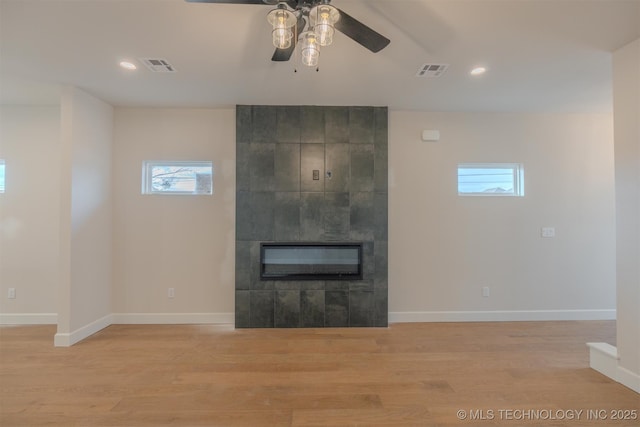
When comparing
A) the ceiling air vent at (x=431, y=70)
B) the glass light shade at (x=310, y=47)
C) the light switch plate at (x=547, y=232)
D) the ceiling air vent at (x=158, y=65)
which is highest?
the ceiling air vent at (x=158, y=65)

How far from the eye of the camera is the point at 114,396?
216 cm

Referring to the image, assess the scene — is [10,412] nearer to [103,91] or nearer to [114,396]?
[114,396]

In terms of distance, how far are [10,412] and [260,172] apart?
111 inches

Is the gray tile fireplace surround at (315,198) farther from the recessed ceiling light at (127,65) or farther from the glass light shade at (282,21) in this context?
the glass light shade at (282,21)

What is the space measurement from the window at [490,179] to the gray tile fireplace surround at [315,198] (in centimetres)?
114

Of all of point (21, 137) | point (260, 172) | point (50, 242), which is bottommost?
point (50, 242)

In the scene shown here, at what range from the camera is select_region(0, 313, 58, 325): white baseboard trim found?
142 inches

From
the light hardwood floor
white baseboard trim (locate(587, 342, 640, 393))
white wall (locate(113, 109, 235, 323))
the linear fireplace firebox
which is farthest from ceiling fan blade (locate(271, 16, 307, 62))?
white baseboard trim (locate(587, 342, 640, 393))

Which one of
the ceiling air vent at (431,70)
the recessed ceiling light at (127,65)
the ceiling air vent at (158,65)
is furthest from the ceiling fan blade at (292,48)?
the recessed ceiling light at (127,65)

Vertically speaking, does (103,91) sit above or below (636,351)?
above

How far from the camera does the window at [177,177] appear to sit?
3771mm

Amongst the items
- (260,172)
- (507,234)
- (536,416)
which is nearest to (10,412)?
(260,172)

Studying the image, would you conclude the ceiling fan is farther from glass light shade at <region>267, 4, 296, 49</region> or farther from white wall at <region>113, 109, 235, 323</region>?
white wall at <region>113, 109, 235, 323</region>

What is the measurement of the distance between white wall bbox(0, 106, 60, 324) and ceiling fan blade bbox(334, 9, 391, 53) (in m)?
4.04
